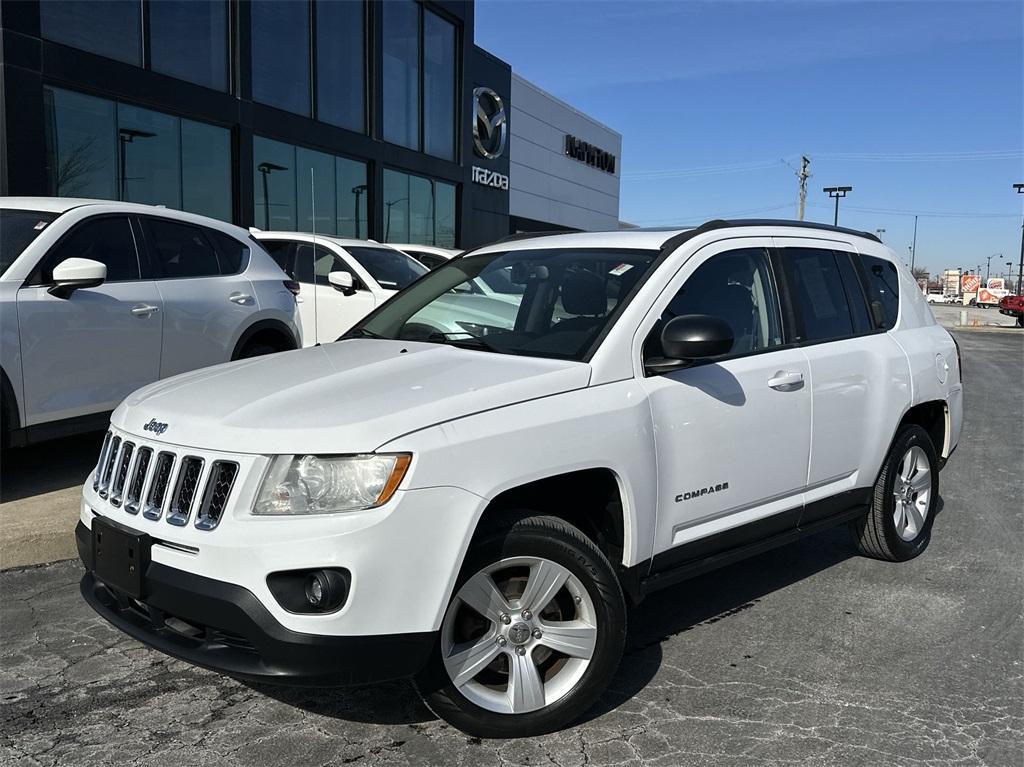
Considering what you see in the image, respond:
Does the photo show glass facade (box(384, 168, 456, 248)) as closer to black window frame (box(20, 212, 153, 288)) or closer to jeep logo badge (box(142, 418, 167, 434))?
black window frame (box(20, 212, 153, 288))

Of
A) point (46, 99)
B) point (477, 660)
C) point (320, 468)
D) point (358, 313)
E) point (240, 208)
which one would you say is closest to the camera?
point (320, 468)

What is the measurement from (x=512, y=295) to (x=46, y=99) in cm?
1125

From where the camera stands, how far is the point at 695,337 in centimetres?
331

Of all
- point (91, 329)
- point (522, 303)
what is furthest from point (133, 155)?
point (522, 303)

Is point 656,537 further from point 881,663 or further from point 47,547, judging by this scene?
point 47,547

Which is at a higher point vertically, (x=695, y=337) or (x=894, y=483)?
(x=695, y=337)

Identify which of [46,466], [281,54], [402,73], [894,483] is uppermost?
[402,73]

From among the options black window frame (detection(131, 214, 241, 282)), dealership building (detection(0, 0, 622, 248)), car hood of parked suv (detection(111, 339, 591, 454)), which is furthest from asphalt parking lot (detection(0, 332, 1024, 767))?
dealership building (detection(0, 0, 622, 248))

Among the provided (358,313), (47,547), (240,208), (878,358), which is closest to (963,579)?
(878,358)

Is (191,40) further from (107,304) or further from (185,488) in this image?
(185,488)

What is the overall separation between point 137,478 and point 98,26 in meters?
12.8

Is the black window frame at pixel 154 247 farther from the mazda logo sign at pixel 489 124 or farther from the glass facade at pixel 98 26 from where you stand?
the mazda logo sign at pixel 489 124

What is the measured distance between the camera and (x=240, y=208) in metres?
16.4

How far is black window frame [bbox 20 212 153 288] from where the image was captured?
5.50 metres
